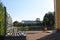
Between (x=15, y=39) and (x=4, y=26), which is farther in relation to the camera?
(x=4, y=26)

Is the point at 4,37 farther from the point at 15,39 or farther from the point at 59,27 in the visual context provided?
the point at 59,27

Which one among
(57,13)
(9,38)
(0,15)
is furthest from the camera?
(57,13)

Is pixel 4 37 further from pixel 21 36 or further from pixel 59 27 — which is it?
pixel 59 27

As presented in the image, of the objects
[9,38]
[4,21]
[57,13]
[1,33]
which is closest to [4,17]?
[4,21]

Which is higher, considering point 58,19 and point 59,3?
point 59,3

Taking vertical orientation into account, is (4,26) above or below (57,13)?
below

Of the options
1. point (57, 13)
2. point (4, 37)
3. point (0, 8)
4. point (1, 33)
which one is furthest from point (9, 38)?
point (57, 13)

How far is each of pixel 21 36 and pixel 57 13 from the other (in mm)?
7990

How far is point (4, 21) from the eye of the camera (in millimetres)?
10188

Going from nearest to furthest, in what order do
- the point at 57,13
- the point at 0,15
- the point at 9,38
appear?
the point at 9,38, the point at 0,15, the point at 57,13

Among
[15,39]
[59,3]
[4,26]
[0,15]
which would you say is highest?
[59,3]

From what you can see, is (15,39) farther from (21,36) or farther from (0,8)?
(0,8)

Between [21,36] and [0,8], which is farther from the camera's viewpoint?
[0,8]

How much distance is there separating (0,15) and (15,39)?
1.84 metres
